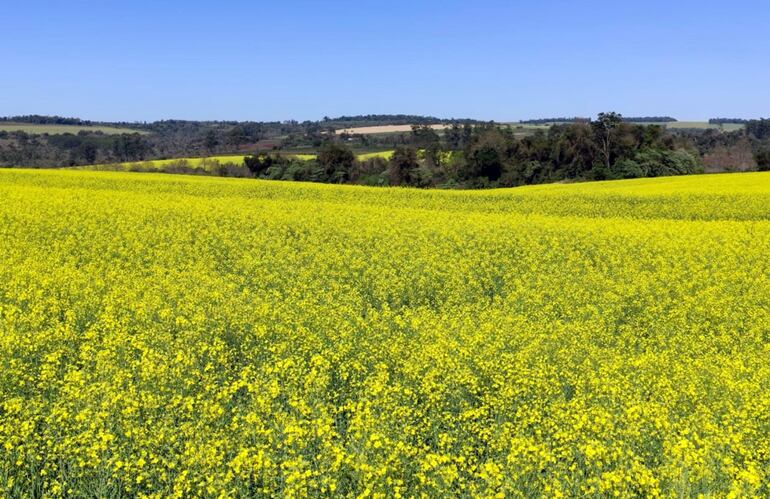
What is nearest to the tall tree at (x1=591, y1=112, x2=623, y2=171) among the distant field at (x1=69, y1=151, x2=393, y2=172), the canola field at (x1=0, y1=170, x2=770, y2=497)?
the distant field at (x1=69, y1=151, x2=393, y2=172)

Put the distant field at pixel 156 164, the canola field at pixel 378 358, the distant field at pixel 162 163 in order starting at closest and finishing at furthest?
the canola field at pixel 378 358 → the distant field at pixel 156 164 → the distant field at pixel 162 163

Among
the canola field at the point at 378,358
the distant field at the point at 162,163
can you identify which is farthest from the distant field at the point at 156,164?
the canola field at the point at 378,358

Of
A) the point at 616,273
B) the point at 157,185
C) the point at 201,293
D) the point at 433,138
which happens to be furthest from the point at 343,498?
the point at 433,138

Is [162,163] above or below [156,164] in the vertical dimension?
above

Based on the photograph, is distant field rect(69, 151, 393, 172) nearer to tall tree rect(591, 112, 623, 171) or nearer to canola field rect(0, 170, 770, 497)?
tall tree rect(591, 112, 623, 171)

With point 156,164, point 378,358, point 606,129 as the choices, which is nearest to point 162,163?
point 156,164

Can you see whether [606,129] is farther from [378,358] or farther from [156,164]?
[378,358]

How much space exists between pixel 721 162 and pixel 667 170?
20.1 metres

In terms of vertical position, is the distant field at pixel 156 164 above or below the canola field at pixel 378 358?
above

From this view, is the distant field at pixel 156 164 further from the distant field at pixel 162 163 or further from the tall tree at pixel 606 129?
the tall tree at pixel 606 129

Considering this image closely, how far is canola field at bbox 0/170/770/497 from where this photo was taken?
17.1 feet

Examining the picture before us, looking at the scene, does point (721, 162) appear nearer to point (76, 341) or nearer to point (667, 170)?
point (667, 170)

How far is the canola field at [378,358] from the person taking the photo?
521cm

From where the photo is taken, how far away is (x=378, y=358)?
27.7ft
